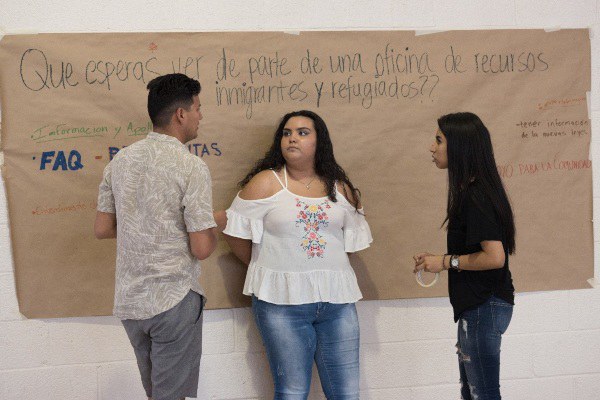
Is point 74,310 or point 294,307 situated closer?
point 294,307

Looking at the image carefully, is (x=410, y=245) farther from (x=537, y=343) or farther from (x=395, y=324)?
(x=537, y=343)

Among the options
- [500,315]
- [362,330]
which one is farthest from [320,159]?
[500,315]

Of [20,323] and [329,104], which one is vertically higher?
[329,104]

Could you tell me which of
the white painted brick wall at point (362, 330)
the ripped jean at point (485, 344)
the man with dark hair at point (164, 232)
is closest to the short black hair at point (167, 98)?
the man with dark hair at point (164, 232)

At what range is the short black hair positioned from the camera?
180 centimetres

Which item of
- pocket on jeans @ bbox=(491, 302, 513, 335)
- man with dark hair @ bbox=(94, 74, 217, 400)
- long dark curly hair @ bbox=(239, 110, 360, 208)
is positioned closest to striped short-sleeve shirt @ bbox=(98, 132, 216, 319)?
man with dark hair @ bbox=(94, 74, 217, 400)

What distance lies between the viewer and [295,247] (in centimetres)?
220

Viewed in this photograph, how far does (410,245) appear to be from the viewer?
2566mm

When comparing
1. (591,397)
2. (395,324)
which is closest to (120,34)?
(395,324)

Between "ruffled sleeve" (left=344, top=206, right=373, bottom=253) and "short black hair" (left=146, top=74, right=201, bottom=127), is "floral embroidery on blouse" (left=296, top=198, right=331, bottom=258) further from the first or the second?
"short black hair" (left=146, top=74, right=201, bottom=127)

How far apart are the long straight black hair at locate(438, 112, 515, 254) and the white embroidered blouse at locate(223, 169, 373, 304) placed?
1.64ft

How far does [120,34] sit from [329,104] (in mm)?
859

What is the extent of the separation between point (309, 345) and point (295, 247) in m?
0.36

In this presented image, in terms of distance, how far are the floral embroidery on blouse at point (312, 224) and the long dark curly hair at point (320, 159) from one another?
5.1 inches
